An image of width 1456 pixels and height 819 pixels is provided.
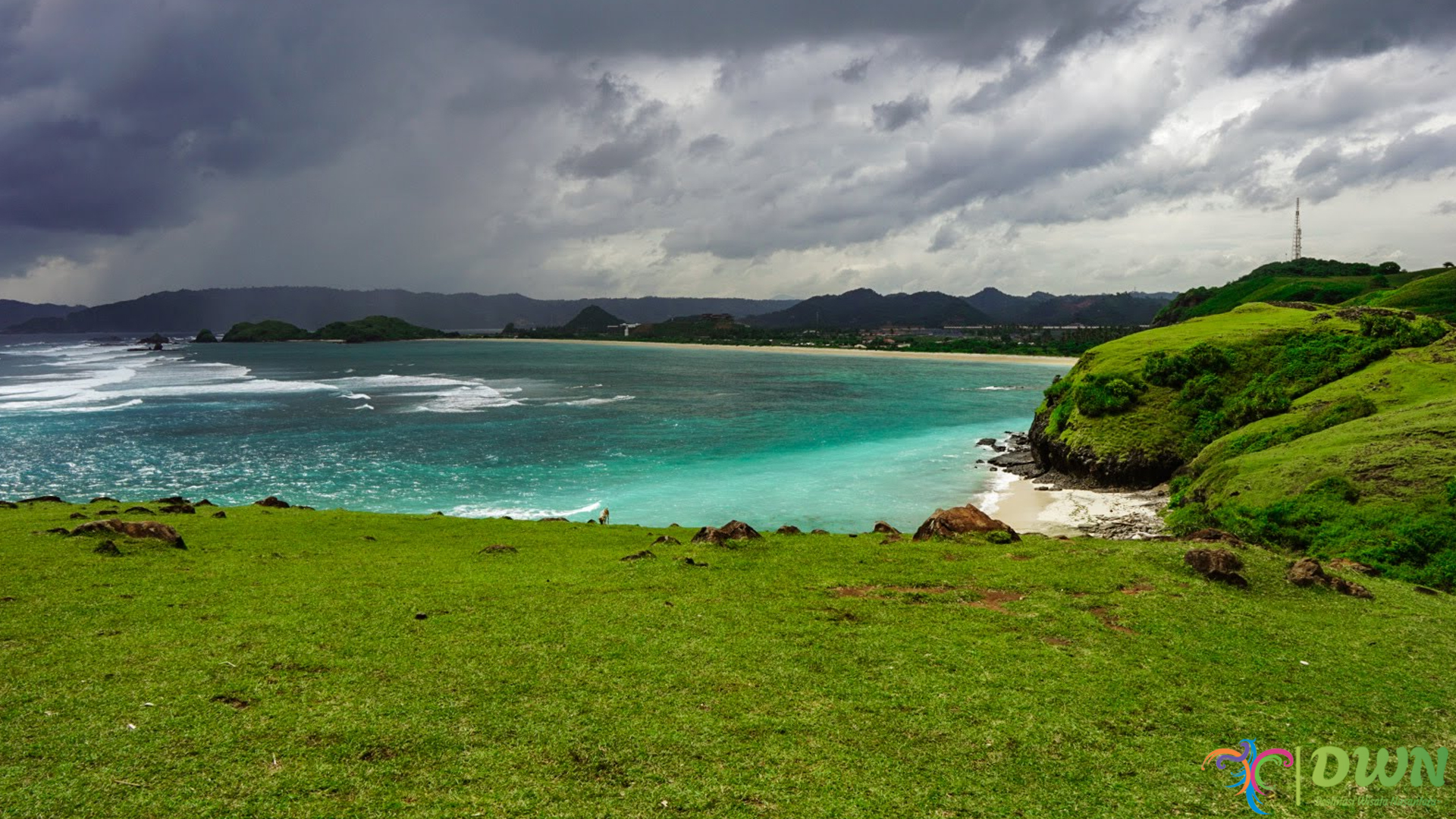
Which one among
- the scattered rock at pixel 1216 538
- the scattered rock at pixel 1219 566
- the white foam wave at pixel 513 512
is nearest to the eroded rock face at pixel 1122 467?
the scattered rock at pixel 1216 538

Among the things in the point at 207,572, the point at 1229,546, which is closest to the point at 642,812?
the point at 207,572

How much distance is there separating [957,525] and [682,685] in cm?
1125

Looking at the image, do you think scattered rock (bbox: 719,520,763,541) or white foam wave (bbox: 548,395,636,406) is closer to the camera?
scattered rock (bbox: 719,520,763,541)

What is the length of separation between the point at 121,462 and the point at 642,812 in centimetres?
4898

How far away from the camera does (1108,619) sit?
37.7 ft

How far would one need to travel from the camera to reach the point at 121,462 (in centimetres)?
3994

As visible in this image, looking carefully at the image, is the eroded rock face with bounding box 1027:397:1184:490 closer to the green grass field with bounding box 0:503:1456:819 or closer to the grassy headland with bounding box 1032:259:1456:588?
the grassy headland with bounding box 1032:259:1456:588

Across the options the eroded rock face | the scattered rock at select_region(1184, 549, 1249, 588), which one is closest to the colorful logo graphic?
the scattered rock at select_region(1184, 549, 1249, 588)

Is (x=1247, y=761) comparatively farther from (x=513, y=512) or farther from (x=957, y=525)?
(x=513, y=512)

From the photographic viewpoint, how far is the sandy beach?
2534 centimetres

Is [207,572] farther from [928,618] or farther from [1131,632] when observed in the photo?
[1131,632]

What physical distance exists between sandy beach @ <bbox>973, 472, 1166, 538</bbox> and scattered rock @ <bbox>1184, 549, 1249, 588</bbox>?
1106cm

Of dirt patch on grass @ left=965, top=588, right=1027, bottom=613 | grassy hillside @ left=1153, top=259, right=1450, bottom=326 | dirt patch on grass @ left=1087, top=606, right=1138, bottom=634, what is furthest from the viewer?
grassy hillside @ left=1153, top=259, right=1450, bottom=326

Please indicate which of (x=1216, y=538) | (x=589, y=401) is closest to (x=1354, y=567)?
(x=1216, y=538)
